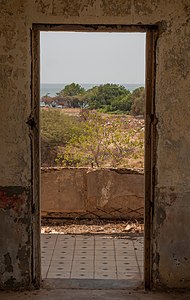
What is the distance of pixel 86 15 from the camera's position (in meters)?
4.04

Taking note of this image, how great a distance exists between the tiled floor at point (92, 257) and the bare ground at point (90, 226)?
273mm

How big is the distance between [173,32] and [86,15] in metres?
0.72

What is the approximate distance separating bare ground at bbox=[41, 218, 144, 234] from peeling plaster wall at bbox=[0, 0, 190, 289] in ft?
7.66

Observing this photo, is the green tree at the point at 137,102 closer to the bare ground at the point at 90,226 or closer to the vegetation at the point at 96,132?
the vegetation at the point at 96,132

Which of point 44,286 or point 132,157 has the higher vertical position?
point 132,157

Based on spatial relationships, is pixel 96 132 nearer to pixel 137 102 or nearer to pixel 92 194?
pixel 92 194

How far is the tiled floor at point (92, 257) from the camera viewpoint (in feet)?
16.2

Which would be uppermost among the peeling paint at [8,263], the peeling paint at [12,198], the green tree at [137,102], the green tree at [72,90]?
the green tree at [72,90]

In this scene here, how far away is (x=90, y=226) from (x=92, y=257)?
50.5 inches

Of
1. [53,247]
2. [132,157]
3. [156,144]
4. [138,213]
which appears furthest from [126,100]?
[156,144]

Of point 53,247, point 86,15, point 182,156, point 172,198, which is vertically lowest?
point 53,247

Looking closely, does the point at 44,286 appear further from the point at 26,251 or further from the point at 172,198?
the point at 172,198

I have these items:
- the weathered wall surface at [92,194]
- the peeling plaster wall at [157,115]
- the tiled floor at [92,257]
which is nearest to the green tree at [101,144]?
the weathered wall surface at [92,194]

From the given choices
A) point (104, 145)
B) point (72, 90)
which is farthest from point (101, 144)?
point (72, 90)
